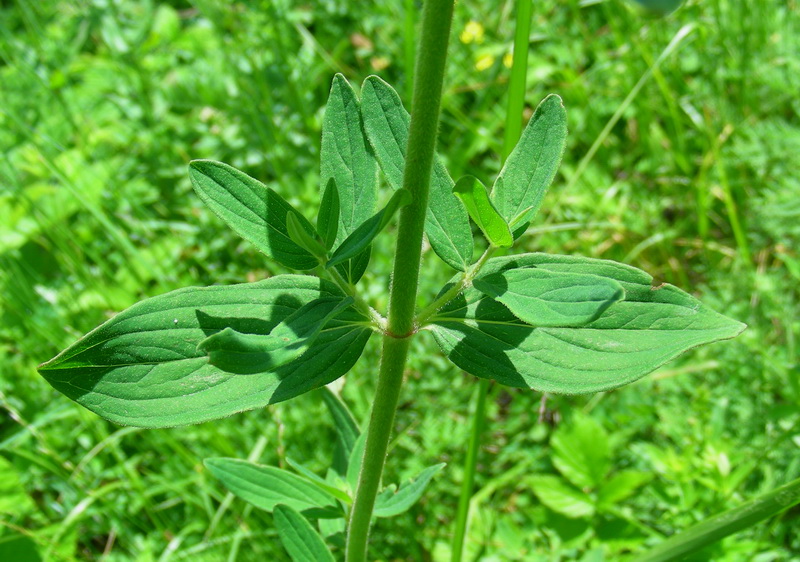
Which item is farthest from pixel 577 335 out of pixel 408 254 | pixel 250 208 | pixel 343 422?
pixel 343 422

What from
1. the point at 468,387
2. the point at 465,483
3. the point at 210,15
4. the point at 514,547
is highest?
the point at 210,15

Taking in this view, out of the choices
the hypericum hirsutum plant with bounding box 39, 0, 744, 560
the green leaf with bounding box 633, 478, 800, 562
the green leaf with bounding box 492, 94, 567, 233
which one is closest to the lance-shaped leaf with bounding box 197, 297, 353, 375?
the hypericum hirsutum plant with bounding box 39, 0, 744, 560

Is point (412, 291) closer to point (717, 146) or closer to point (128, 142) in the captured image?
point (717, 146)

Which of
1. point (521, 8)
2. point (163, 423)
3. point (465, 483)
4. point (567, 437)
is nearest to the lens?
point (163, 423)

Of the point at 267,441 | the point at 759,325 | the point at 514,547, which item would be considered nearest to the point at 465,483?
the point at 514,547

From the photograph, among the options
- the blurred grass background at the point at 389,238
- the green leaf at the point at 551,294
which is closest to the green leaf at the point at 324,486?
the green leaf at the point at 551,294

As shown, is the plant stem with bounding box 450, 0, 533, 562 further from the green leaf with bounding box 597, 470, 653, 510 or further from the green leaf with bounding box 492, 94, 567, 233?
the green leaf with bounding box 597, 470, 653, 510
